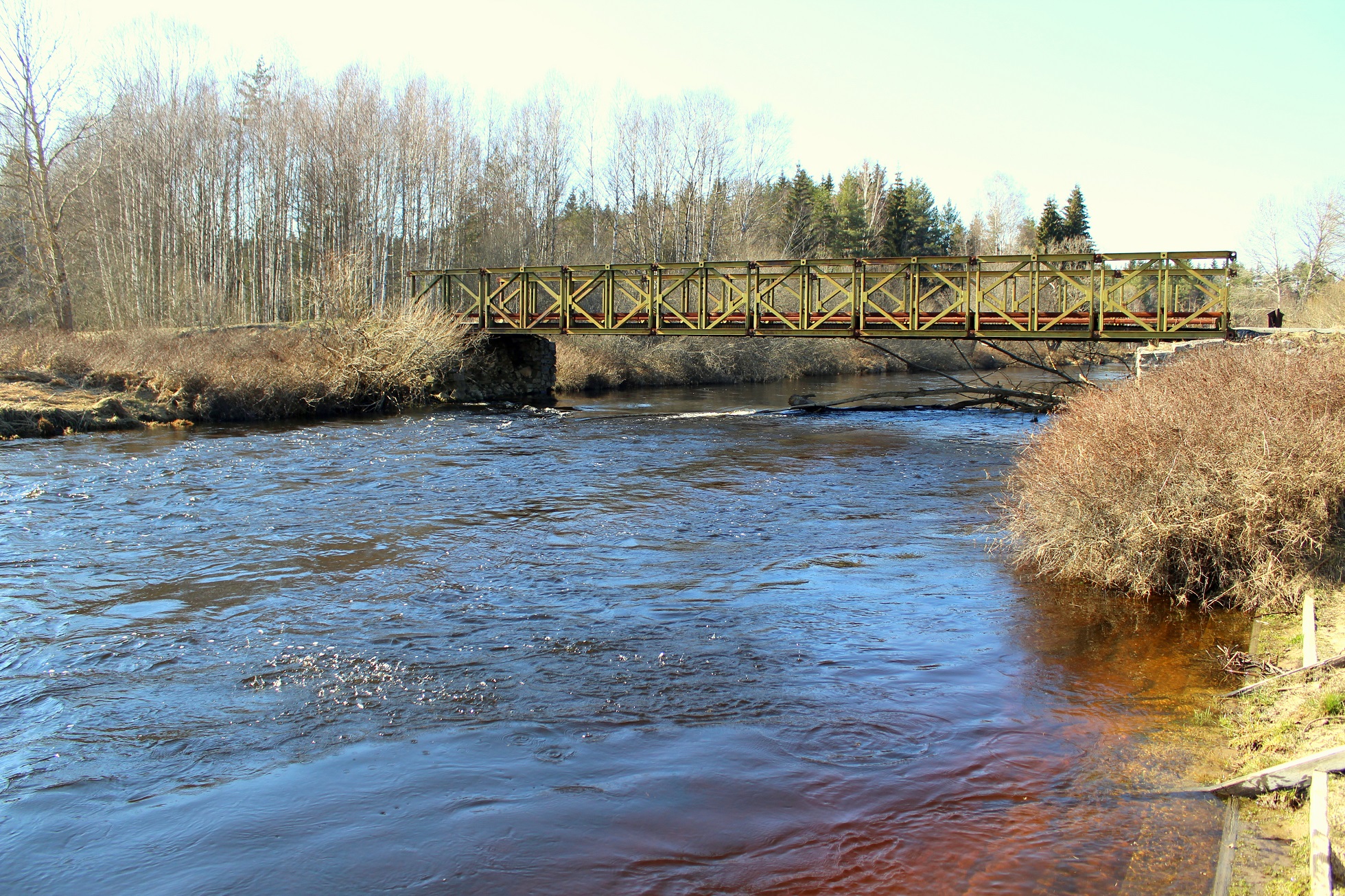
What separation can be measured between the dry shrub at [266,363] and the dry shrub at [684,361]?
23.2 ft

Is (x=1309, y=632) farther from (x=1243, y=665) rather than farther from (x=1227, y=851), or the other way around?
(x=1227, y=851)

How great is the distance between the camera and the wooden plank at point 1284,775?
14.7ft

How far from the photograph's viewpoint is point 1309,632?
20.9 feet

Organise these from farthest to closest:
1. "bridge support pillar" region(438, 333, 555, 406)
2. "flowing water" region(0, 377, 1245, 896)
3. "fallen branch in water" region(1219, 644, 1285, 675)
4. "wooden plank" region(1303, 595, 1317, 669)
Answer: "bridge support pillar" region(438, 333, 555, 406) < "fallen branch in water" region(1219, 644, 1285, 675) < "wooden plank" region(1303, 595, 1317, 669) < "flowing water" region(0, 377, 1245, 896)

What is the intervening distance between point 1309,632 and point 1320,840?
10.5ft

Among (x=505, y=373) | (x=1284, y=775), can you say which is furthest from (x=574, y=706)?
(x=505, y=373)

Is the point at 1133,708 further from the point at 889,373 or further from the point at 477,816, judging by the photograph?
the point at 889,373

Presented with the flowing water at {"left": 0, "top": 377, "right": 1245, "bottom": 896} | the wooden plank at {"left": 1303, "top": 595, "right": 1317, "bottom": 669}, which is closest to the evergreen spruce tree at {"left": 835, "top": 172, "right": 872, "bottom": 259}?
the flowing water at {"left": 0, "top": 377, "right": 1245, "bottom": 896}

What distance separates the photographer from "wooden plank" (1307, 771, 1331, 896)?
3535 mm

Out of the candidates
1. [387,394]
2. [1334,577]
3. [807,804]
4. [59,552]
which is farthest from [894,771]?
[387,394]

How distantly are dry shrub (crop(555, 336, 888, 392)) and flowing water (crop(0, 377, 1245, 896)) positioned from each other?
2289cm

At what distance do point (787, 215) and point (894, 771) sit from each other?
191 feet

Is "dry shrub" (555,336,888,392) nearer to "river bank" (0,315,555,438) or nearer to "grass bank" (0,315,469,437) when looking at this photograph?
"river bank" (0,315,555,438)

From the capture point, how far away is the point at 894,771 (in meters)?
5.43
